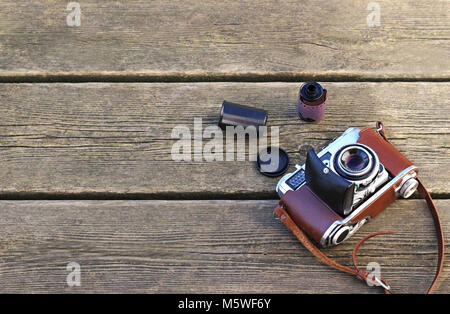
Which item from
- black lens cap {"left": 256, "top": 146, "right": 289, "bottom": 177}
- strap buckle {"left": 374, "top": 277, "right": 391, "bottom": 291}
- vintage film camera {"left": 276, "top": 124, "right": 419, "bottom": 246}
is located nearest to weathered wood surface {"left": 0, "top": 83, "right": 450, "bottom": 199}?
black lens cap {"left": 256, "top": 146, "right": 289, "bottom": 177}

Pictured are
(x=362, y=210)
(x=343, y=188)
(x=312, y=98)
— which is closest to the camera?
(x=343, y=188)

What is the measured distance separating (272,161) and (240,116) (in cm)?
16

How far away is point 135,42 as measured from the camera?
157 centimetres

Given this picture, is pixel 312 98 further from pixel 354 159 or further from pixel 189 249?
pixel 189 249

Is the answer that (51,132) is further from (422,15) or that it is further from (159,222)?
(422,15)

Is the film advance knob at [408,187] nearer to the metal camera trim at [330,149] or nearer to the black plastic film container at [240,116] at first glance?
the metal camera trim at [330,149]

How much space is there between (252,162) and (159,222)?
31cm

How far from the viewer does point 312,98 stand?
1.30 metres

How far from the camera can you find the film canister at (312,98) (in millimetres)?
1298

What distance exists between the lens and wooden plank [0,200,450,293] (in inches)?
46.6

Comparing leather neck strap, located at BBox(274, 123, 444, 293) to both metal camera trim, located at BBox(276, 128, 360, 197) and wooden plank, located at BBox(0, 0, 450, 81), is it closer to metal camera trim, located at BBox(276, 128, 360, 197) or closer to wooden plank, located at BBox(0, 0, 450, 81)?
metal camera trim, located at BBox(276, 128, 360, 197)

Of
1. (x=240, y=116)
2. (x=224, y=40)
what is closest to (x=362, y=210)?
(x=240, y=116)

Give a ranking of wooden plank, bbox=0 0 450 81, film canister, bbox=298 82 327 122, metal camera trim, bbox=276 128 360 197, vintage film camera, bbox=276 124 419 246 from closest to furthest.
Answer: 1. vintage film camera, bbox=276 124 419 246
2. metal camera trim, bbox=276 128 360 197
3. film canister, bbox=298 82 327 122
4. wooden plank, bbox=0 0 450 81

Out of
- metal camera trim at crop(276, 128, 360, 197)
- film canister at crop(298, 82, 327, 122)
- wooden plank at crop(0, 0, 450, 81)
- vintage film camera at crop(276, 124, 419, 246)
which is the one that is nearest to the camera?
vintage film camera at crop(276, 124, 419, 246)
